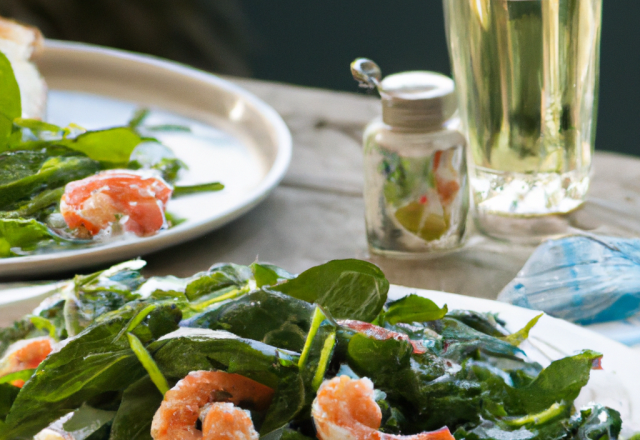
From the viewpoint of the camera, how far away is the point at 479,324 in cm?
44

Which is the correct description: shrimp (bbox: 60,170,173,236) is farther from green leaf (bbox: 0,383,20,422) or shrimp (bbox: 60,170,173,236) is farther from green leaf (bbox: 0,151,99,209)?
green leaf (bbox: 0,383,20,422)

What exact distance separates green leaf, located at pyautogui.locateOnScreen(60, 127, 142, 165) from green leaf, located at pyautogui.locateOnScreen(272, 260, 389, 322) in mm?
411

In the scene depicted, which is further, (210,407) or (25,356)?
(25,356)

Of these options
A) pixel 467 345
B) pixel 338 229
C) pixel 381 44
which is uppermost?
pixel 467 345

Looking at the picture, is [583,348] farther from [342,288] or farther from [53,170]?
[53,170]

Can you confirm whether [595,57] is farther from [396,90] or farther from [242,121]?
[242,121]

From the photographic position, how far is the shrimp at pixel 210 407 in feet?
1.02

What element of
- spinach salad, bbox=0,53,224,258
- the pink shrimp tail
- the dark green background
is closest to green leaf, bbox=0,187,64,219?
spinach salad, bbox=0,53,224,258

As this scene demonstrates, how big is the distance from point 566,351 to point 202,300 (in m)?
0.20

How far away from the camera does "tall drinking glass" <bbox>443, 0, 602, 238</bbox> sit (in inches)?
24.6

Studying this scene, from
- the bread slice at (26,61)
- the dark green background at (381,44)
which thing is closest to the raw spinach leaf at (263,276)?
the bread slice at (26,61)

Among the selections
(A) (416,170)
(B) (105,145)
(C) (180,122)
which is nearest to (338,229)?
(A) (416,170)

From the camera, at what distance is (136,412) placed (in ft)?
1.13

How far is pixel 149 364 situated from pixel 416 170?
337 millimetres
